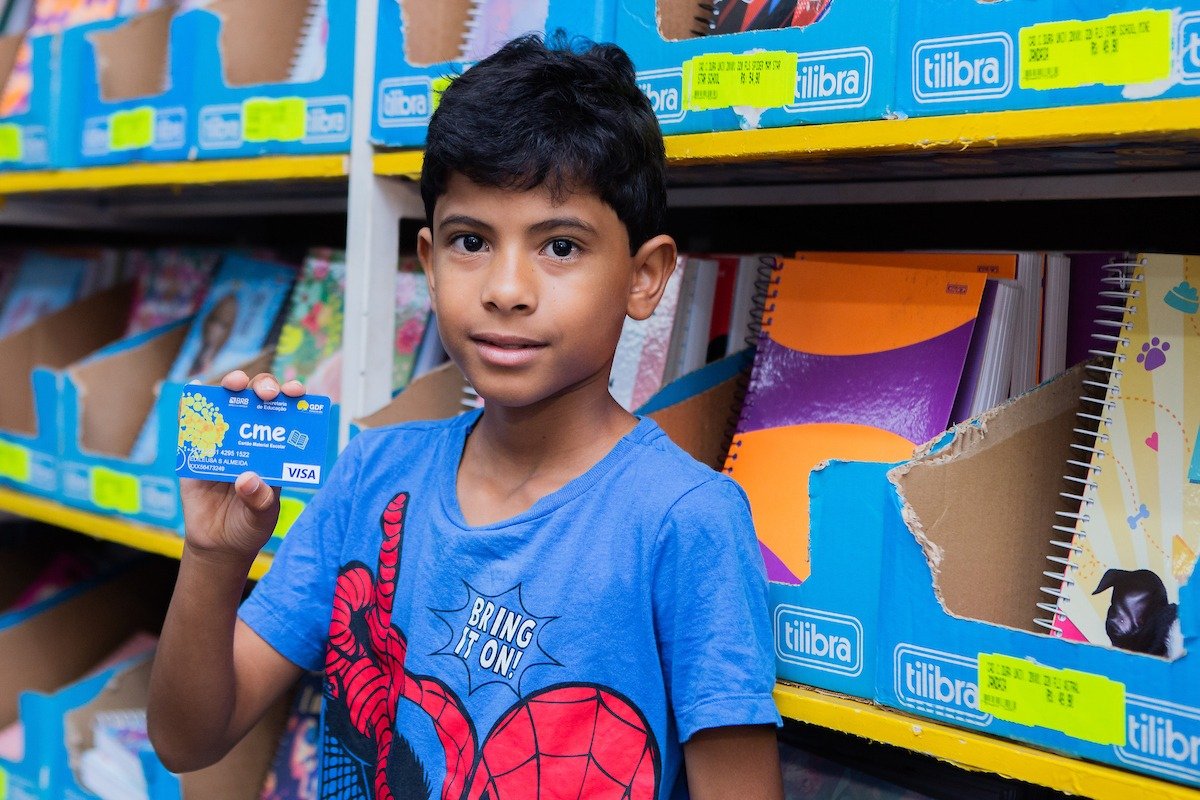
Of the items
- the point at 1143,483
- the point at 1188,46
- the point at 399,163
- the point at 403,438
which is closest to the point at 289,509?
the point at 403,438

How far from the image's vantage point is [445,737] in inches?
39.5

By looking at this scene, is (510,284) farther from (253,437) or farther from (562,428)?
(253,437)

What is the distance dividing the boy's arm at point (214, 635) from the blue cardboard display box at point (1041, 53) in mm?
631

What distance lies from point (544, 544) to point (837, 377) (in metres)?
0.37

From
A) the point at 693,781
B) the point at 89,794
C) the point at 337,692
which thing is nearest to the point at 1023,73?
the point at 693,781

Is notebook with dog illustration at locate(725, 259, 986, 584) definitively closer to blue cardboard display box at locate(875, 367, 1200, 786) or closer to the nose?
blue cardboard display box at locate(875, 367, 1200, 786)

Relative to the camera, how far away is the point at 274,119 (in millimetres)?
1543

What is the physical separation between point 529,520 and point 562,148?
0.34 m

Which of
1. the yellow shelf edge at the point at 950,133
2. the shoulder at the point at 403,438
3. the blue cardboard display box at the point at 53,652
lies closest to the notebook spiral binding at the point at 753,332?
the yellow shelf edge at the point at 950,133

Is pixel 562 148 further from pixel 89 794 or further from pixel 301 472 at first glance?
pixel 89 794

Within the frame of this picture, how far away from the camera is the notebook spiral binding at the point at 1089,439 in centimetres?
98

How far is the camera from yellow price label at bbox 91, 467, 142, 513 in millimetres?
1702

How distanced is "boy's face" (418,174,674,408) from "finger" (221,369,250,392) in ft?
0.61

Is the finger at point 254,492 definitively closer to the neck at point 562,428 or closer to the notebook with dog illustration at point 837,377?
the neck at point 562,428
